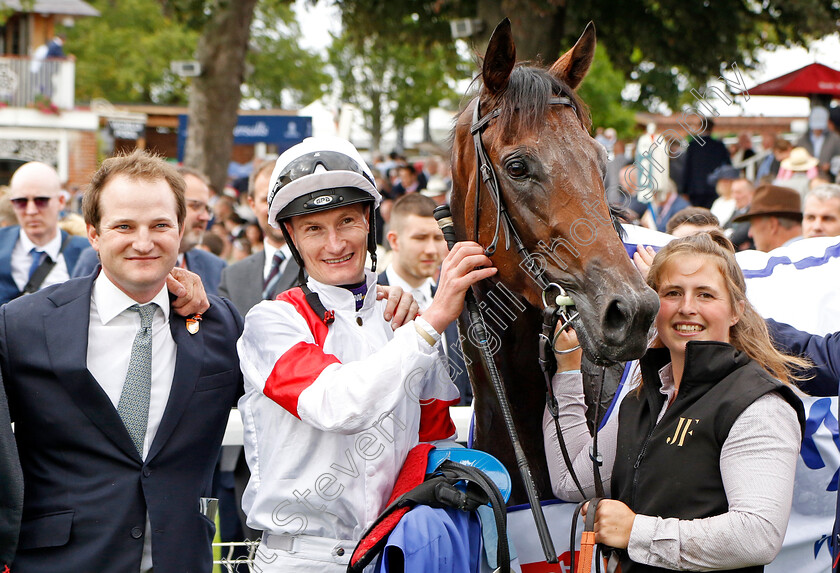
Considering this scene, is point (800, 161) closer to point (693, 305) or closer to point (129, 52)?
point (693, 305)

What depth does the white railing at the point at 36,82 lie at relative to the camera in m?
25.5

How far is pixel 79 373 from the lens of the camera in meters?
2.24

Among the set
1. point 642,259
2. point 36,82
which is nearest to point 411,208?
point 642,259

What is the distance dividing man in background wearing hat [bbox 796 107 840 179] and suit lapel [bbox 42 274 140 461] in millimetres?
8937

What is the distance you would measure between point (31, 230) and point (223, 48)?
723 centimetres

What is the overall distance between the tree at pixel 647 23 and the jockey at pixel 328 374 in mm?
8223

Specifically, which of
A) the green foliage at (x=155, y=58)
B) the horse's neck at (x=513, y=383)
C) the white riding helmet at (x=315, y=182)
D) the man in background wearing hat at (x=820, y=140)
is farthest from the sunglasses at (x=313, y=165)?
the green foliage at (x=155, y=58)

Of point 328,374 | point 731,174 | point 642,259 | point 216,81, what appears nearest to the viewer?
point 328,374

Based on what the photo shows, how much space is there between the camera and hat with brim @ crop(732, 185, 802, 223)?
589 centimetres

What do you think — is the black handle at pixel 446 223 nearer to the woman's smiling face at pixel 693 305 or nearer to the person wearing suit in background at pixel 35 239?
the woman's smiling face at pixel 693 305

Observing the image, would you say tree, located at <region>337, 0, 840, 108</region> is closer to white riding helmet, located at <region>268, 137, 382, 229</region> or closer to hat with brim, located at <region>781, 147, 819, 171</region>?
hat with brim, located at <region>781, 147, 819, 171</region>

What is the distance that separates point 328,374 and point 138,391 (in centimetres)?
64

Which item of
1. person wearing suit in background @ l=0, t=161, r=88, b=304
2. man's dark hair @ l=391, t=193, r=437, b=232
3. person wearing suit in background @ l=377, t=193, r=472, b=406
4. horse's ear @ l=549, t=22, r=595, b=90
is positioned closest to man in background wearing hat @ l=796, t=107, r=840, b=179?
man's dark hair @ l=391, t=193, r=437, b=232

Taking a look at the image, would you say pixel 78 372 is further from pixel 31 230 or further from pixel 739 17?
pixel 739 17
